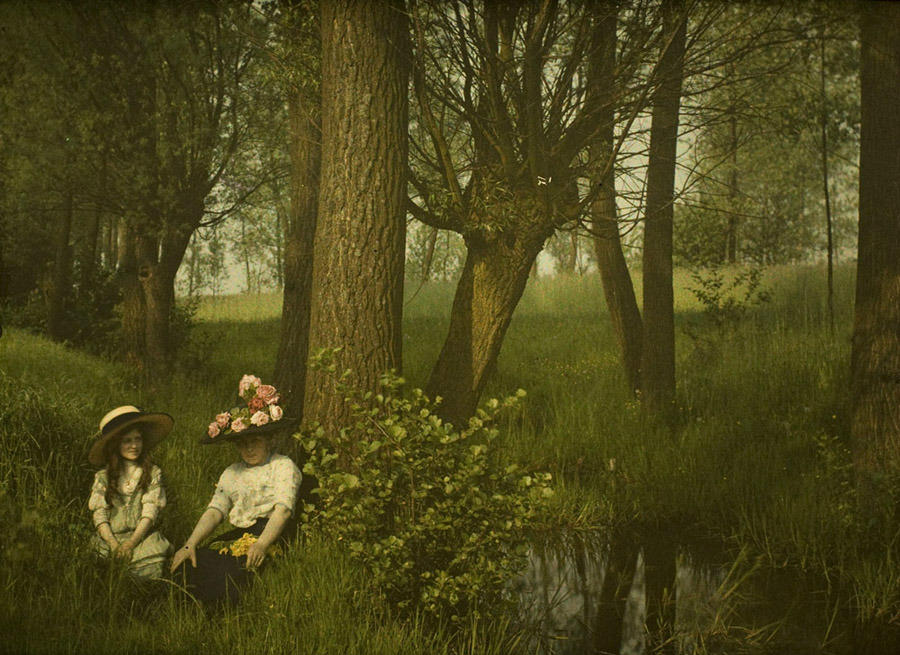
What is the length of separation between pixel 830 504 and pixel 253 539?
15.3ft

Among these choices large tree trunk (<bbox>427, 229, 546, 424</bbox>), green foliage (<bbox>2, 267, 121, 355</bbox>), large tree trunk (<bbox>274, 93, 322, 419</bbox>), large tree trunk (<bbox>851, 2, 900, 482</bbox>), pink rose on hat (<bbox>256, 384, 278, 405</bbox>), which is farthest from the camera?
green foliage (<bbox>2, 267, 121, 355</bbox>)

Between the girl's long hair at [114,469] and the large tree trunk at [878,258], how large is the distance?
18.3ft

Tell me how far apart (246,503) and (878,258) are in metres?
5.47

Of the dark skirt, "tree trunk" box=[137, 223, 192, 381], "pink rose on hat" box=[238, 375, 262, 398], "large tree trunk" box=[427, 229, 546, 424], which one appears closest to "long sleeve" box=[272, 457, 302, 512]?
the dark skirt

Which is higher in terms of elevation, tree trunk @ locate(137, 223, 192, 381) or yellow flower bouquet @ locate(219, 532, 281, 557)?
tree trunk @ locate(137, 223, 192, 381)

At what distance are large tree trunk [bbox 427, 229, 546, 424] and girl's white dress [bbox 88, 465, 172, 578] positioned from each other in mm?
2831

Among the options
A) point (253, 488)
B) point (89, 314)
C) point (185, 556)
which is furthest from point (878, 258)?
point (89, 314)

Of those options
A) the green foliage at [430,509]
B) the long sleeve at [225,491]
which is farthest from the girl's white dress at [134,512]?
the green foliage at [430,509]

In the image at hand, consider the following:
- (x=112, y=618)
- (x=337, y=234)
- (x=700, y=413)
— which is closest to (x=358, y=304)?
(x=337, y=234)

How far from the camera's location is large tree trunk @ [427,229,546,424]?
7.38m

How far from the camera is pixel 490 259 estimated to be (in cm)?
742

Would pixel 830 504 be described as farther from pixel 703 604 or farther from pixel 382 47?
pixel 382 47

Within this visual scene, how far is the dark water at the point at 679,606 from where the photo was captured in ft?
18.1

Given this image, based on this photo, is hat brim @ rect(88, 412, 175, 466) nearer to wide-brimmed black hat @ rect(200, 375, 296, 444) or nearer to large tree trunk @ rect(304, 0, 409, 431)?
wide-brimmed black hat @ rect(200, 375, 296, 444)
